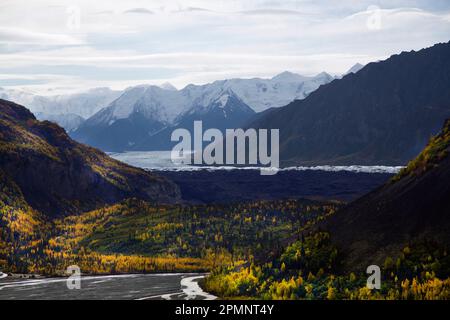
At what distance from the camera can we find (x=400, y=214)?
5975 cm

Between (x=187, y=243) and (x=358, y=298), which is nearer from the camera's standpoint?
(x=358, y=298)

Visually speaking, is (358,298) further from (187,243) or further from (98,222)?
(98,222)

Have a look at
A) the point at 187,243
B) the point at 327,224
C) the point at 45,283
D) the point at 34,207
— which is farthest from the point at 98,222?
the point at 327,224

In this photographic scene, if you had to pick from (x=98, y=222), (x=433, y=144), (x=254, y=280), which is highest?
(x=433, y=144)

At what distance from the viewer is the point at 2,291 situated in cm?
7119

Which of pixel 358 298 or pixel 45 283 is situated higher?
pixel 358 298

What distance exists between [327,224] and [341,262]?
375 inches

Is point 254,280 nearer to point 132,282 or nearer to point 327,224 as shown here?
point 327,224

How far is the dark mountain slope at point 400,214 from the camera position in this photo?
183 ft

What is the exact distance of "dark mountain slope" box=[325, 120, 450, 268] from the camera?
55906mm
